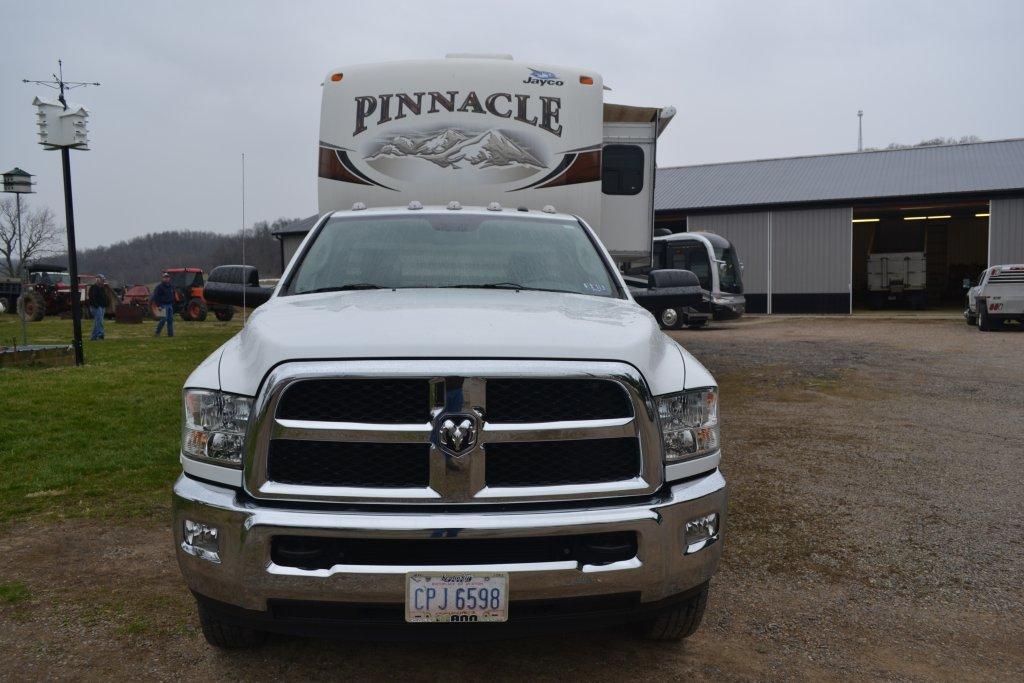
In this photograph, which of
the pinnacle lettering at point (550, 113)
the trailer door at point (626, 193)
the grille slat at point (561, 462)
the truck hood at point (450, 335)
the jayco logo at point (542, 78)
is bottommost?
the grille slat at point (561, 462)

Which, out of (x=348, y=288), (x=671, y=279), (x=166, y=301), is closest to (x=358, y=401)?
(x=348, y=288)

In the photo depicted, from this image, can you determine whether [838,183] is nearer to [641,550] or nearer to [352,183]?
[352,183]

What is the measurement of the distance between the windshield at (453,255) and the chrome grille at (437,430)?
4.23ft

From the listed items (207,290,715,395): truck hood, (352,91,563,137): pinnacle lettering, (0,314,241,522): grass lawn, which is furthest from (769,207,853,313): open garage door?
(207,290,715,395): truck hood

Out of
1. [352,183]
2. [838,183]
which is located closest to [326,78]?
[352,183]

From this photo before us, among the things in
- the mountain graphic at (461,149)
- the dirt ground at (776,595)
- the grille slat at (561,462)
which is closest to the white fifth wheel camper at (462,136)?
the mountain graphic at (461,149)

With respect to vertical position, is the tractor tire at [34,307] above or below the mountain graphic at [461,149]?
below

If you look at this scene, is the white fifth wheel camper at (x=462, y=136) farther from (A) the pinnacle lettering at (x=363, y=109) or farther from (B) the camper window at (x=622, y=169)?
(B) the camper window at (x=622, y=169)

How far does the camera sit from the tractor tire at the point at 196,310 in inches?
1090

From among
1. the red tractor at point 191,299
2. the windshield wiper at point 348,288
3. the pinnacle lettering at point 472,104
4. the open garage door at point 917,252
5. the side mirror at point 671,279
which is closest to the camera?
the windshield wiper at point 348,288

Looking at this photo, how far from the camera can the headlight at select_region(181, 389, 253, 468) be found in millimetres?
2621

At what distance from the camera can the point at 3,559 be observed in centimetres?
414

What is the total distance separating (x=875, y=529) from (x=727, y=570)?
123cm

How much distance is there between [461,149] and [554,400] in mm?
5073
